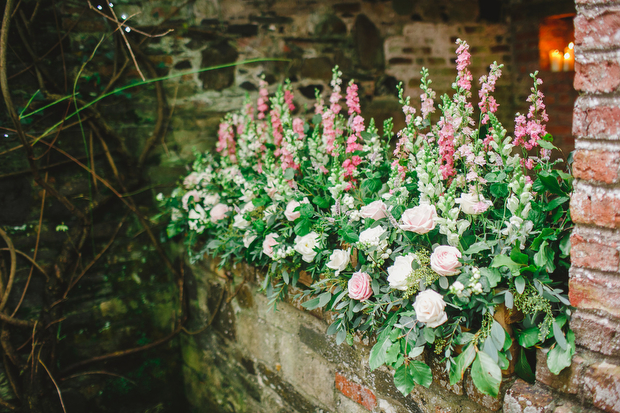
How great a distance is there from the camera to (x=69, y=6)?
82.4 inches

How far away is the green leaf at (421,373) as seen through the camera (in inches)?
36.5

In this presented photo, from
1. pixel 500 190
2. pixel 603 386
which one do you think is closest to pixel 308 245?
pixel 500 190

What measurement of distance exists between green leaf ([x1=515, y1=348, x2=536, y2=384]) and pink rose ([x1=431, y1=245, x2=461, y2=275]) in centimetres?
24

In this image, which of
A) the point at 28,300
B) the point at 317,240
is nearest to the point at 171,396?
the point at 28,300

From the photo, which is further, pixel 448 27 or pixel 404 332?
pixel 448 27

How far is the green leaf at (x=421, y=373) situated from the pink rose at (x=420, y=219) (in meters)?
0.32

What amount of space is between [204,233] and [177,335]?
895 millimetres

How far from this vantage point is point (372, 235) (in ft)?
3.34

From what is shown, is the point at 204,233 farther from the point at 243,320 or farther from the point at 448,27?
the point at 448,27

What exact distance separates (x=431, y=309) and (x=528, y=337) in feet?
0.74

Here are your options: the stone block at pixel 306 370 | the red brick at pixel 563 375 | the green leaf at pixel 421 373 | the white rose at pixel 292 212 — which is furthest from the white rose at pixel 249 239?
the red brick at pixel 563 375

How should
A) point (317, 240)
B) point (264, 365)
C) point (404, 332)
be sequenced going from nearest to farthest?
point (404, 332) < point (317, 240) < point (264, 365)

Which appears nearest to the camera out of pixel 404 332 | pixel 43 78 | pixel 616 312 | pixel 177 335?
pixel 616 312

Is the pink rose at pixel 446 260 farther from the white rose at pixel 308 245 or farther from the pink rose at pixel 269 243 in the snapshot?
the pink rose at pixel 269 243
